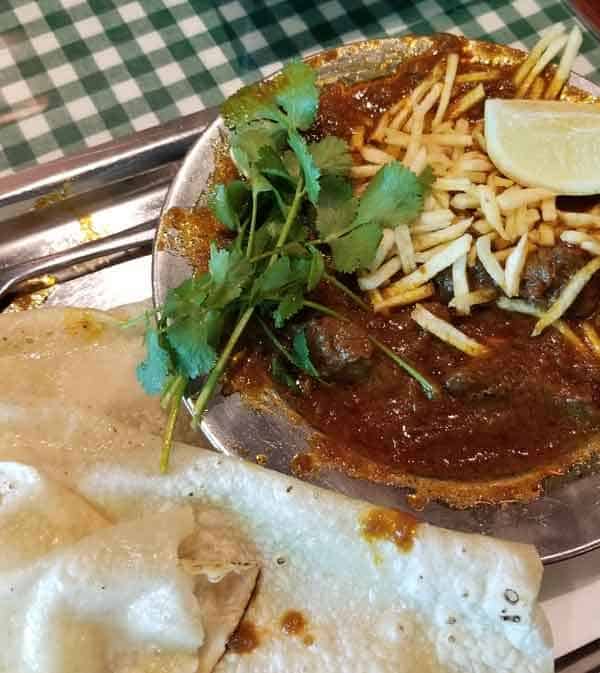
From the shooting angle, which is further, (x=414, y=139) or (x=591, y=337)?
(x=414, y=139)

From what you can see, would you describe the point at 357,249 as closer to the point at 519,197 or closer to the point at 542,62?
the point at 519,197

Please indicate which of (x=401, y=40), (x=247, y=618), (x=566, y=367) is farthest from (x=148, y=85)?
(x=247, y=618)

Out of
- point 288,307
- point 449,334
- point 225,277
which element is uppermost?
point 225,277

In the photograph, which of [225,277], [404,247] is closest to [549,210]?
[404,247]

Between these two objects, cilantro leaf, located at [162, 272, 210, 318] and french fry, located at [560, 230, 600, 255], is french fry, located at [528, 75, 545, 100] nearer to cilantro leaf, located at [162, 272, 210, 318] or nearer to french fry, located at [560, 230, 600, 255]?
french fry, located at [560, 230, 600, 255]

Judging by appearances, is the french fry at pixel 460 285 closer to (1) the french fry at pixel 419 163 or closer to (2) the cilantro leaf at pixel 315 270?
(1) the french fry at pixel 419 163

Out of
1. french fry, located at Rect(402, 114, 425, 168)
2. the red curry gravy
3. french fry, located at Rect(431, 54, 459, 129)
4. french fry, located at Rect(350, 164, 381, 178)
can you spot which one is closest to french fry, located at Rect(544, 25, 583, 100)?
french fry, located at Rect(431, 54, 459, 129)

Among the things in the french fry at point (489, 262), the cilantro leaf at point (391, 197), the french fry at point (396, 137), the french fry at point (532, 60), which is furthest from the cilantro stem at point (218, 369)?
the french fry at point (532, 60)
